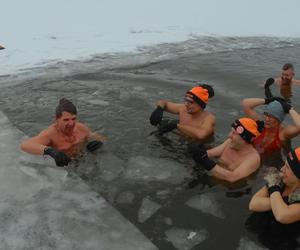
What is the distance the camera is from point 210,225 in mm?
4301

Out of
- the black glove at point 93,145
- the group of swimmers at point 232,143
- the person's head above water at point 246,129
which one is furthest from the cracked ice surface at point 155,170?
the person's head above water at point 246,129

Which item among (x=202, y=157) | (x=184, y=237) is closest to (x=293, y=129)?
(x=202, y=157)

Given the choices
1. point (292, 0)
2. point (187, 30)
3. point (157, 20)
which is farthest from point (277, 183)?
point (292, 0)

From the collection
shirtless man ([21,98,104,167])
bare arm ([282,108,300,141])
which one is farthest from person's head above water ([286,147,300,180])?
shirtless man ([21,98,104,167])

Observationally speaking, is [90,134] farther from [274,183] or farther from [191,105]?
[274,183]

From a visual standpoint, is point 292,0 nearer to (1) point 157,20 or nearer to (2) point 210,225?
(1) point 157,20

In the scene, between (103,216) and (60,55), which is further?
(60,55)

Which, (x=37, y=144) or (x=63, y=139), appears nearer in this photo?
(x=37, y=144)

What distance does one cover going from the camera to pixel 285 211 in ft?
13.0

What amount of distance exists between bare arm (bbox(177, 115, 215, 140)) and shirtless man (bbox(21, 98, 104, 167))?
1.32 meters

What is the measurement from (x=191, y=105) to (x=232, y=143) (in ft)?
3.74

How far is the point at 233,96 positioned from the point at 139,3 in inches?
471

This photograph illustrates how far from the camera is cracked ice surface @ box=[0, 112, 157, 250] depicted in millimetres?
3941

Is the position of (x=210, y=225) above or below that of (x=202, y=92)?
below
